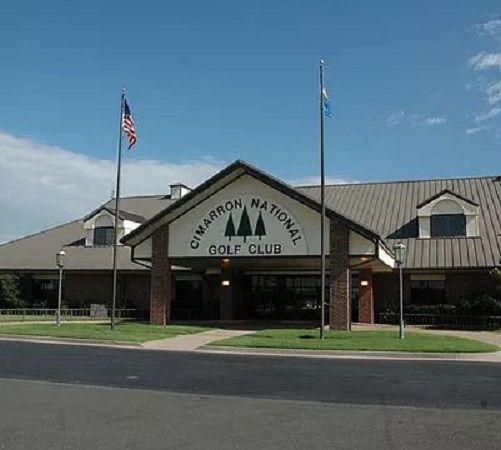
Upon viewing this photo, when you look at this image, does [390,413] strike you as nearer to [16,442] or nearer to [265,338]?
[16,442]

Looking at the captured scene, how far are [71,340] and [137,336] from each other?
224 cm

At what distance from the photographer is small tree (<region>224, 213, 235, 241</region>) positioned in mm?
30578

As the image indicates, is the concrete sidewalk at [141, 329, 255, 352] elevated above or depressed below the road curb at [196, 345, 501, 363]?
above

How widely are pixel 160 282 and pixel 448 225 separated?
15155 millimetres

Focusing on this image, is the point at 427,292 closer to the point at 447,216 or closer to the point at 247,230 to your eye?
the point at 447,216

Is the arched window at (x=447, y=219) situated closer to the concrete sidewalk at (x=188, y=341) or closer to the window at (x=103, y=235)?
the concrete sidewalk at (x=188, y=341)

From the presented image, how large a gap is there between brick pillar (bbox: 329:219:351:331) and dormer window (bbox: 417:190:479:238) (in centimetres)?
942

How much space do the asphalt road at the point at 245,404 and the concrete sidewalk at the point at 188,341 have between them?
14.1ft

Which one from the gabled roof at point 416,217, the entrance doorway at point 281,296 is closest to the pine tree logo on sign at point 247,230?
the gabled roof at point 416,217

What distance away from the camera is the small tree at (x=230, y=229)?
30.6 meters

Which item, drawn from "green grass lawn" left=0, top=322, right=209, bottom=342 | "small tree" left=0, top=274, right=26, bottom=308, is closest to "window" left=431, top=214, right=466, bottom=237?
"green grass lawn" left=0, top=322, right=209, bottom=342

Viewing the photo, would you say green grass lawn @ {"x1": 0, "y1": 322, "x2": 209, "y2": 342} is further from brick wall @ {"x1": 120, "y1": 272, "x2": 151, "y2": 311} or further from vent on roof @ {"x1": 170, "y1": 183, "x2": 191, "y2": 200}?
vent on roof @ {"x1": 170, "y1": 183, "x2": 191, "y2": 200}

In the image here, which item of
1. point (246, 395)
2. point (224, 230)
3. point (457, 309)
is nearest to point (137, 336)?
point (224, 230)

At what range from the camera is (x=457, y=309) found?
107ft
